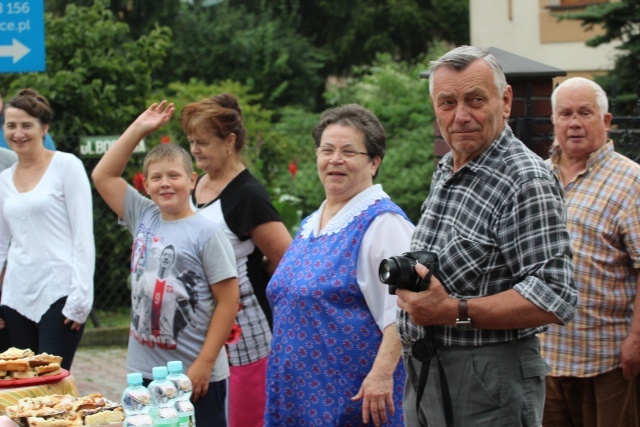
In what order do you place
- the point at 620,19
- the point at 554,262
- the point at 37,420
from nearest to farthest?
1. the point at 554,262
2. the point at 37,420
3. the point at 620,19

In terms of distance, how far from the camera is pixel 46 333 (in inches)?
217

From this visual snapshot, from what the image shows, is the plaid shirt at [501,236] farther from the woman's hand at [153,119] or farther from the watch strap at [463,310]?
the woman's hand at [153,119]

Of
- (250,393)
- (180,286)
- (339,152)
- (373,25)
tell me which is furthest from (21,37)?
(373,25)

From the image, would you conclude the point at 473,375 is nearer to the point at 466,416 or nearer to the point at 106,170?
the point at 466,416

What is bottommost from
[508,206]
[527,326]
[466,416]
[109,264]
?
[109,264]

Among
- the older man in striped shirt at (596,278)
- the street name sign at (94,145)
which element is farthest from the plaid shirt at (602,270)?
the street name sign at (94,145)

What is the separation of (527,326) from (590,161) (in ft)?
6.29

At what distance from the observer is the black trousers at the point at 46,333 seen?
5.50m

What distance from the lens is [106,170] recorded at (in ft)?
15.9

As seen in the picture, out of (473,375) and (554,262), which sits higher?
(554,262)

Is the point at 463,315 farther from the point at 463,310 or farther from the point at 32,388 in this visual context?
the point at 32,388

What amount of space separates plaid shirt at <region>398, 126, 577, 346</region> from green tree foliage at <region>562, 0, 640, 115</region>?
10650mm

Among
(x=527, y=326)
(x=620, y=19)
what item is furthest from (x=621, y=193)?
(x=620, y=19)

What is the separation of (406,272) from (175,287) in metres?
1.64
